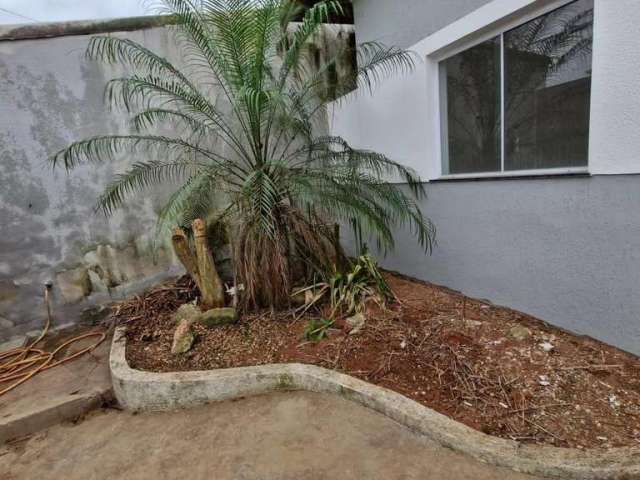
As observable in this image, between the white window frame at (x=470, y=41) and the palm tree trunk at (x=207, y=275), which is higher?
the white window frame at (x=470, y=41)

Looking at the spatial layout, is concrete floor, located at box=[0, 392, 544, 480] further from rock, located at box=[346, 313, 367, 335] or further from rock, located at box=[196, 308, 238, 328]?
rock, located at box=[196, 308, 238, 328]

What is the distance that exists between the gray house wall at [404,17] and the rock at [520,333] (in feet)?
8.69

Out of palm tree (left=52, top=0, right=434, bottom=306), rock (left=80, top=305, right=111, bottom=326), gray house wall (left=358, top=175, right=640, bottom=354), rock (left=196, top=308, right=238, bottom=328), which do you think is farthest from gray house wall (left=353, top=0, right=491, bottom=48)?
rock (left=80, top=305, right=111, bottom=326)

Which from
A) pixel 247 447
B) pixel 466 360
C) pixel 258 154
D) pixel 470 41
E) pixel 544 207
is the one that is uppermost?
pixel 470 41

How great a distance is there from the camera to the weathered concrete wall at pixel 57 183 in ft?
A: 10.9

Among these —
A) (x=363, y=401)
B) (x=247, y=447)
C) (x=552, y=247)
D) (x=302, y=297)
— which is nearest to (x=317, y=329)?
(x=302, y=297)

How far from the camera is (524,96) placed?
8.86ft

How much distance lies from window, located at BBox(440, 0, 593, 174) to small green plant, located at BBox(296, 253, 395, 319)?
1.40 metres

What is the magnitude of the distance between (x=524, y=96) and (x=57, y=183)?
4525 millimetres

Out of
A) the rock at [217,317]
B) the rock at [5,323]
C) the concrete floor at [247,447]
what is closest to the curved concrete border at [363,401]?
the concrete floor at [247,447]

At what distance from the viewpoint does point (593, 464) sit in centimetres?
152

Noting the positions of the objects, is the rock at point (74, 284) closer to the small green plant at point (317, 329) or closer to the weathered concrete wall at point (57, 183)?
the weathered concrete wall at point (57, 183)

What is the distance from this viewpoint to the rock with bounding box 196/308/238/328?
3.04 meters

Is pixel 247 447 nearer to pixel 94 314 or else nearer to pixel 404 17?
pixel 94 314
